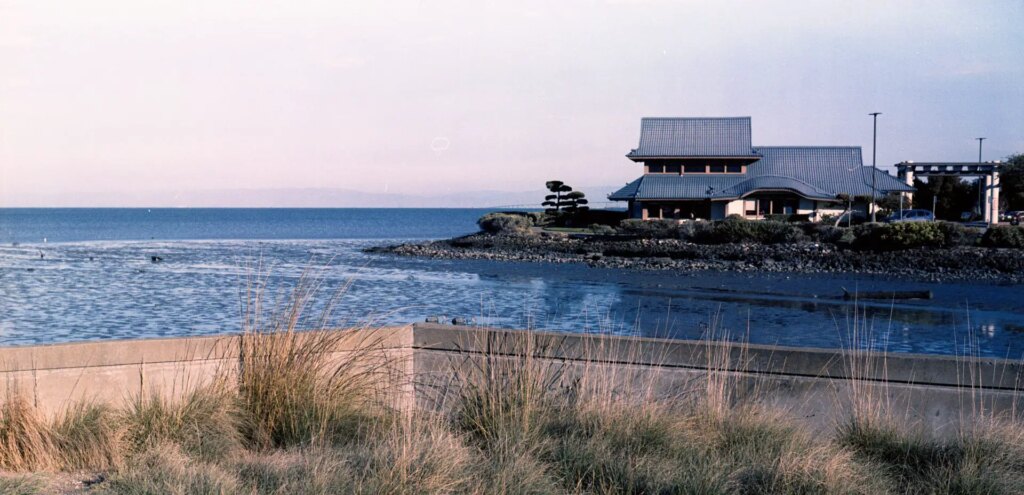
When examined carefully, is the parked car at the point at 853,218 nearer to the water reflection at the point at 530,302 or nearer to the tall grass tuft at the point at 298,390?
the water reflection at the point at 530,302

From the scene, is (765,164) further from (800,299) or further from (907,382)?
(907,382)

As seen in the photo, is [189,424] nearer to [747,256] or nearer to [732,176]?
[747,256]

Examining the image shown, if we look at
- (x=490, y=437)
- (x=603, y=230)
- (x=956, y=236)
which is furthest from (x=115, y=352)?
(x=603, y=230)

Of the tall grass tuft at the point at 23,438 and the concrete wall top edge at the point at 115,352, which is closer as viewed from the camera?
the tall grass tuft at the point at 23,438

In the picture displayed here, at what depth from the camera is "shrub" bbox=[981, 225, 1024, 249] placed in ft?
129

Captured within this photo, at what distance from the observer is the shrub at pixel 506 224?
59.3 metres

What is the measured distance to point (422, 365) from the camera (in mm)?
8164

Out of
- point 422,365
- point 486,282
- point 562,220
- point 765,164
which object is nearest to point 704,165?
point 765,164

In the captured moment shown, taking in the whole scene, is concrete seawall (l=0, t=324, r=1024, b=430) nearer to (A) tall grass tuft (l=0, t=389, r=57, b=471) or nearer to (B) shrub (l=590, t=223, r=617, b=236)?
(A) tall grass tuft (l=0, t=389, r=57, b=471)

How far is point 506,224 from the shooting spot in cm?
6119

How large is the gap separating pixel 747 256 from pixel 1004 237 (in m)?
10.6

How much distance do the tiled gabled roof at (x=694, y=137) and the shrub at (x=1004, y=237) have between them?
2254 centimetres

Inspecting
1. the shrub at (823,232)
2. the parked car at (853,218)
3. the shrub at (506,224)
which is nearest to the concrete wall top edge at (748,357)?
the shrub at (823,232)

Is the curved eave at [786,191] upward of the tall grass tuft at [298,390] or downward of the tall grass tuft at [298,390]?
upward
